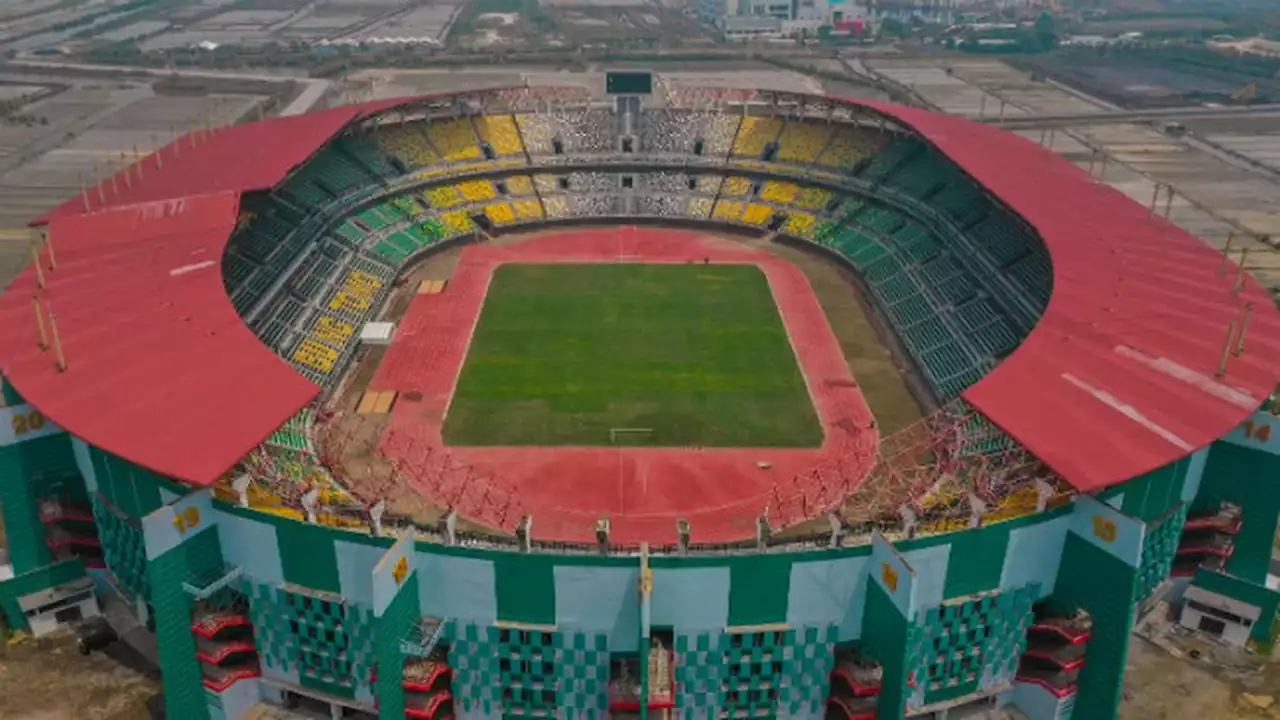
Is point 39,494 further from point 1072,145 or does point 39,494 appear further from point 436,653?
point 1072,145

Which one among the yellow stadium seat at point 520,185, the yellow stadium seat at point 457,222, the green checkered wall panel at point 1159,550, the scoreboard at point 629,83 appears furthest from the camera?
the scoreboard at point 629,83

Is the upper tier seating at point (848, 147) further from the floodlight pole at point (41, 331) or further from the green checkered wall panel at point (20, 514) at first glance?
the green checkered wall panel at point (20, 514)

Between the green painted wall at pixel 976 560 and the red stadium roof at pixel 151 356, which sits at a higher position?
the red stadium roof at pixel 151 356

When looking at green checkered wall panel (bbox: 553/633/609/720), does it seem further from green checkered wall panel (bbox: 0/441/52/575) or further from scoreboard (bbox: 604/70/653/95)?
scoreboard (bbox: 604/70/653/95)

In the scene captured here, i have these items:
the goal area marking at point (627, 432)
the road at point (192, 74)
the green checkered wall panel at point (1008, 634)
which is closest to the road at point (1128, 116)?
the goal area marking at point (627, 432)

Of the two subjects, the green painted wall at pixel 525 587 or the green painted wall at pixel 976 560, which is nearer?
the green painted wall at pixel 525 587

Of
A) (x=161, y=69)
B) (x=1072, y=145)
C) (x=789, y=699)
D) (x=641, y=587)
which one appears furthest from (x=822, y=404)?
(x=161, y=69)
